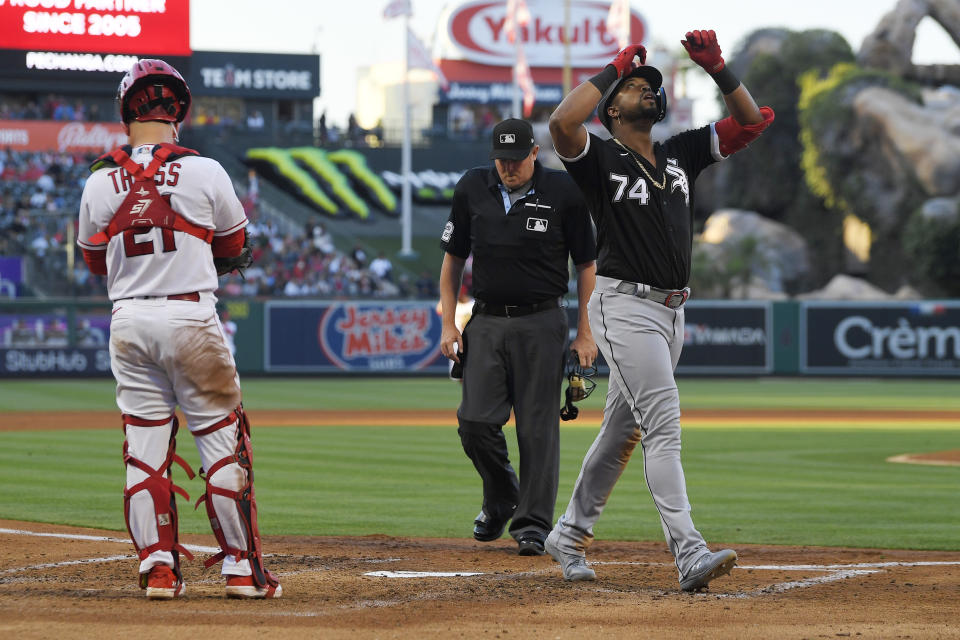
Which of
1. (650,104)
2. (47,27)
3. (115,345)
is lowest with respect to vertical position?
(115,345)

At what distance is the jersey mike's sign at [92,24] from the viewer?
137 ft

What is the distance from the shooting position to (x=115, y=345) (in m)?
5.24

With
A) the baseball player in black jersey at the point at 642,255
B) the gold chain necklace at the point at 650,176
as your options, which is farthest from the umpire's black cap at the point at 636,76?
the gold chain necklace at the point at 650,176

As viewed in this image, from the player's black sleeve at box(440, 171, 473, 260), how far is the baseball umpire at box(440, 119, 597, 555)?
0.10 ft

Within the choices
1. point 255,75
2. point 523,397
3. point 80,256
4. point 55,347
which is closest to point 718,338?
point 55,347

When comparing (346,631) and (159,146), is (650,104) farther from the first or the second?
(346,631)

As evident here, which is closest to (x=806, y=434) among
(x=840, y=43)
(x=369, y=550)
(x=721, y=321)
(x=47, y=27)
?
(x=369, y=550)

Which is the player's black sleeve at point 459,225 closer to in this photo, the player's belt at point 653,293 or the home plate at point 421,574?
the player's belt at point 653,293

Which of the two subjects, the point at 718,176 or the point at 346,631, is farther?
the point at 718,176

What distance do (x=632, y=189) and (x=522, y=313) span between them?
56.3 inches

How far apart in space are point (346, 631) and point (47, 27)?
4079 cm

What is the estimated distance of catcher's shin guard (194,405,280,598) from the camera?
5.25m

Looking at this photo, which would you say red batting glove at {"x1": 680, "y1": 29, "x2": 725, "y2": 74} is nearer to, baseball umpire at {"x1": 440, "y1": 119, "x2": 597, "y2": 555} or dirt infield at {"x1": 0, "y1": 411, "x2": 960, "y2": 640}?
baseball umpire at {"x1": 440, "y1": 119, "x2": 597, "y2": 555}

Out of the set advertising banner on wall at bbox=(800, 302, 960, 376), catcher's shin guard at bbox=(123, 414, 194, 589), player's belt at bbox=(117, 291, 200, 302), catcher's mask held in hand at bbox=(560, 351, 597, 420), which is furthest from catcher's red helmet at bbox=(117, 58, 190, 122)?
advertising banner on wall at bbox=(800, 302, 960, 376)
